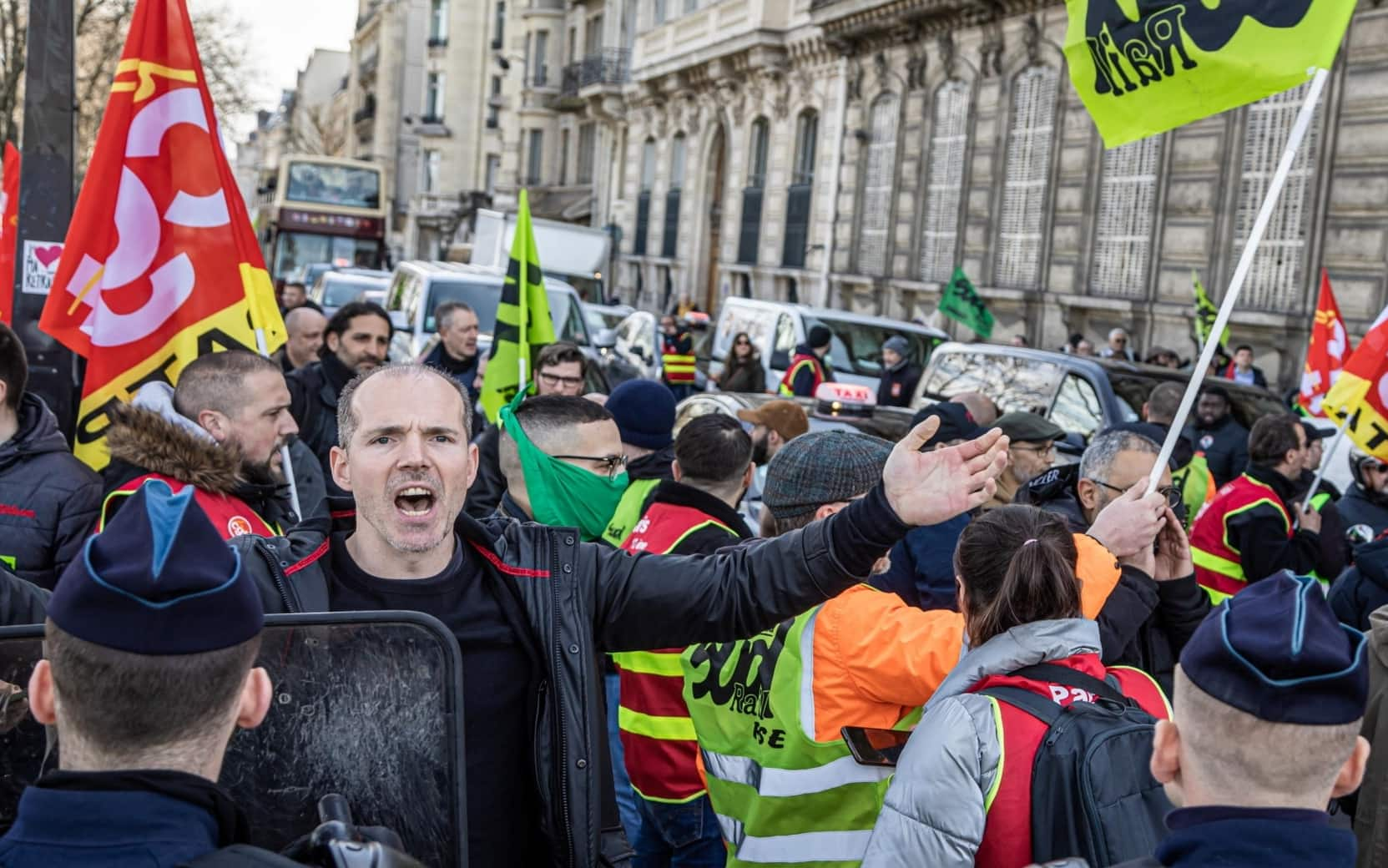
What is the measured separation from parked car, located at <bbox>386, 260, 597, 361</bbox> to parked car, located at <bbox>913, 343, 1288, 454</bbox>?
413cm

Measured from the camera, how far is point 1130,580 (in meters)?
3.60

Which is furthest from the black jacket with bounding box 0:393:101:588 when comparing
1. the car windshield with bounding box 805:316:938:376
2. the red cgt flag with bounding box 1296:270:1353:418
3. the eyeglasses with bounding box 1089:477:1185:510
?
the car windshield with bounding box 805:316:938:376

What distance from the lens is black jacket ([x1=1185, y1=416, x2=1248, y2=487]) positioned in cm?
916

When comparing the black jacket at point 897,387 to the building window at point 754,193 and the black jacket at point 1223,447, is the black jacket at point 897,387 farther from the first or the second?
the building window at point 754,193

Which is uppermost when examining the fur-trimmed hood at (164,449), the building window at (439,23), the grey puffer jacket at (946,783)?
the building window at (439,23)

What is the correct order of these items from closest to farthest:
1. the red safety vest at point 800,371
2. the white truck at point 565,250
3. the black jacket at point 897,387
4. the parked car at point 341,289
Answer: the red safety vest at point 800,371
the black jacket at point 897,387
the parked car at point 341,289
the white truck at point 565,250

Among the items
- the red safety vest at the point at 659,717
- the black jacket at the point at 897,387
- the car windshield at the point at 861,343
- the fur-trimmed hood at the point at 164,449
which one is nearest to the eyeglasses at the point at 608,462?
the red safety vest at the point at 659,717

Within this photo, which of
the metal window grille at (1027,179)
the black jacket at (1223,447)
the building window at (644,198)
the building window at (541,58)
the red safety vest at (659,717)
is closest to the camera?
the red safety vest at (659,717)

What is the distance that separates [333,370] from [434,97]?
58262 millimetres

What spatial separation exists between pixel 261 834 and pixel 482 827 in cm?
62

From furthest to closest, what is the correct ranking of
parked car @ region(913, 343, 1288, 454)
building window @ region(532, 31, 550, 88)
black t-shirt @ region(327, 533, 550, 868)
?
1. building window @ region(532, 31, 550, 88)
2. parked car @ region(913, 343, 1288, 454)
3. black t-shirt @ region(327, 533, 550, 868)

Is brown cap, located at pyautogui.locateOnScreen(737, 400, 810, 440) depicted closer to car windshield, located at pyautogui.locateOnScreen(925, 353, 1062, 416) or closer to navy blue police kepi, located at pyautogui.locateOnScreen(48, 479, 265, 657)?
car windshield, located at pyautogui.locateOnScreen(925, 353, 1062, 416)

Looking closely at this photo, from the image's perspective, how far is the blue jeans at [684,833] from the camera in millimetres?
4434

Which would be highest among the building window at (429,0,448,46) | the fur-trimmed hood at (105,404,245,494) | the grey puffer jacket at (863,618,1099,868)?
the building window at (429,0,448,46)
